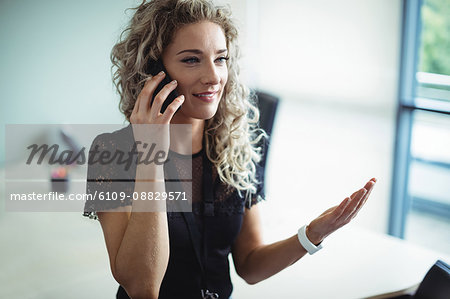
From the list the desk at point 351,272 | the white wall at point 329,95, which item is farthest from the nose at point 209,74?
the white wall at point 329,95

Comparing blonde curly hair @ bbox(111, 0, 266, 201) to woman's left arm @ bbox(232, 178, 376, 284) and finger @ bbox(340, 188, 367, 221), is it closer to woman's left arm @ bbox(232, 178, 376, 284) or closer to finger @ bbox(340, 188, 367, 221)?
woman's left arm @ bbox(232, 178, 376, 284)

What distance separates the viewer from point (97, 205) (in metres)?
1.45

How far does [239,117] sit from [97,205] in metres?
0.54

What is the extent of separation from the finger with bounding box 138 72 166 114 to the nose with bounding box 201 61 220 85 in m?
0.11

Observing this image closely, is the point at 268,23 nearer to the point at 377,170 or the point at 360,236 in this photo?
the point at 377,170

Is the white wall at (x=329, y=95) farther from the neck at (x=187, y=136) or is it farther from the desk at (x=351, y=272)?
the neck at (x=187, y=136)

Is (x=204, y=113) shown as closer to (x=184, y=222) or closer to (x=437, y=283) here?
(x=184, y=222)

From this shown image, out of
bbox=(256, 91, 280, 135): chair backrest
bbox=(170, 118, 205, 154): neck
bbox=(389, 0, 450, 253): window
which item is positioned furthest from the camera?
bbox=(389, 0, 450, 253): window

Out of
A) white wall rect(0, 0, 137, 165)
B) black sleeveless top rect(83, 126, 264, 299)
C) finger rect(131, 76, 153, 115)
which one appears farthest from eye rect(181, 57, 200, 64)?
white wall rect(0, 0, 137, 165)

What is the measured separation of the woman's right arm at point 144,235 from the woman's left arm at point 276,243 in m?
0.36

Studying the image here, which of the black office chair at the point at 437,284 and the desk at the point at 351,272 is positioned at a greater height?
the black office chair at the point at 437,284

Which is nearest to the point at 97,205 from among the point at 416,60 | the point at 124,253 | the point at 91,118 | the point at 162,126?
the point at 124,253

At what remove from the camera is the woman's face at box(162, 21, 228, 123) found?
1481mm

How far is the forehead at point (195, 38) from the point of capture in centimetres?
148
